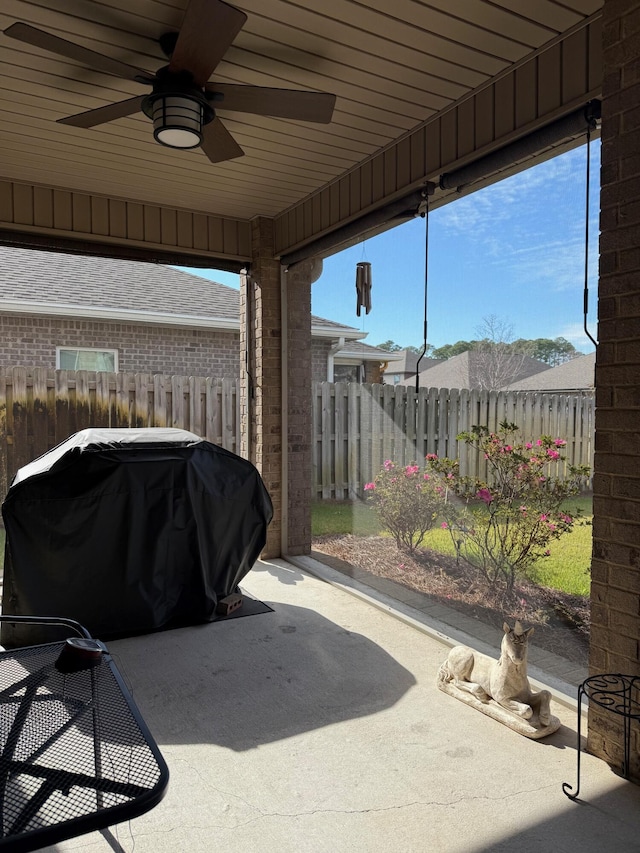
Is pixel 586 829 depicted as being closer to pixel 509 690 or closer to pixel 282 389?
pixel 509 690

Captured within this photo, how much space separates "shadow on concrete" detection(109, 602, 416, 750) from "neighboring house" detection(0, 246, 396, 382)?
1.87 meters

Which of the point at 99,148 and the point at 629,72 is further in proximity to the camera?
the point at 99,148

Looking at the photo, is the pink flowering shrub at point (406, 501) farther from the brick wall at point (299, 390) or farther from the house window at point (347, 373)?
the brick wall at point (299, 390)

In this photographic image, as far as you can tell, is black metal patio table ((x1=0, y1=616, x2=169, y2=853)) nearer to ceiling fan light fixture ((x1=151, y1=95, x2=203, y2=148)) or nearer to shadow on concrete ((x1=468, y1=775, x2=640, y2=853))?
shadow on concrete ((x1=468, y1=775, x2=640, y2=853))

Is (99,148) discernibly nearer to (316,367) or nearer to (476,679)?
(316,367)

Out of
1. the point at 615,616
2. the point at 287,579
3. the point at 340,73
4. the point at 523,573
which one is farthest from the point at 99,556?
the point at 340,73

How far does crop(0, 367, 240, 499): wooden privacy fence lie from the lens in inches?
182

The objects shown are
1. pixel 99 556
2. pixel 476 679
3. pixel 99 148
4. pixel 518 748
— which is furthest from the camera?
pixel 99 148

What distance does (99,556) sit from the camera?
3271 millimetres

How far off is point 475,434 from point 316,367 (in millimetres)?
1973

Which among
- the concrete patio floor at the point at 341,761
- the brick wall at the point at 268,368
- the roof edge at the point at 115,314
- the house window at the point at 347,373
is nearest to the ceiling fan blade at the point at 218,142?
the house window at the point at 347,373

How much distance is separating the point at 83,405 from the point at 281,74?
9.72 feet

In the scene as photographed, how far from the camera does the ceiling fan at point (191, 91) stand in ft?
6.67

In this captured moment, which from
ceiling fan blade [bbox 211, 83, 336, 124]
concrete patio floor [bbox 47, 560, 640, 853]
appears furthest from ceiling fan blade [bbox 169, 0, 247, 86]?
concrete patio floor [bbox 47, 560, 640, 853]
